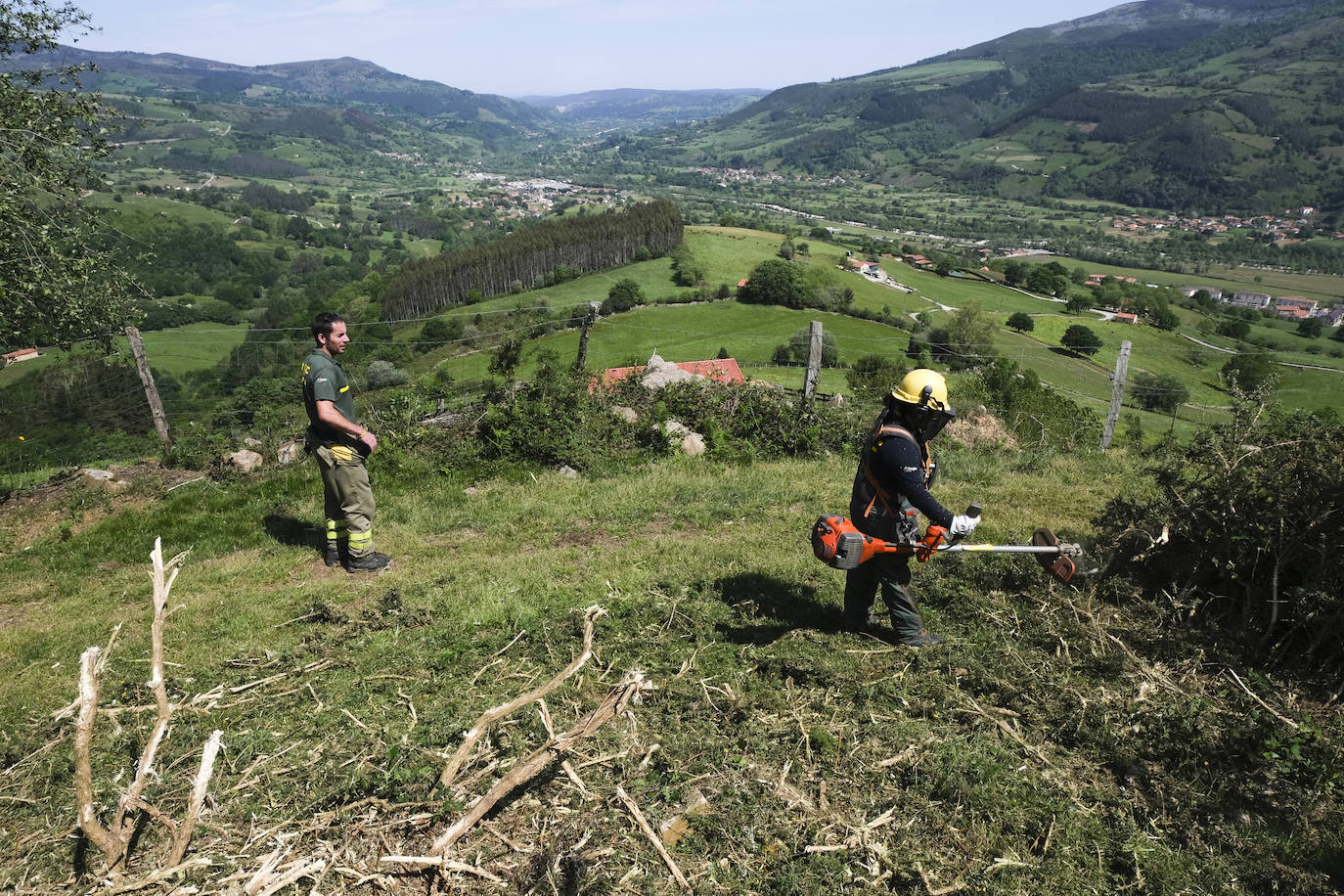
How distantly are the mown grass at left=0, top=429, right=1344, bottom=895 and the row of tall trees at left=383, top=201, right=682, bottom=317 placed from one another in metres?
76.4

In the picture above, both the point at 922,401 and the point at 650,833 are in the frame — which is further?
the point at 922,401

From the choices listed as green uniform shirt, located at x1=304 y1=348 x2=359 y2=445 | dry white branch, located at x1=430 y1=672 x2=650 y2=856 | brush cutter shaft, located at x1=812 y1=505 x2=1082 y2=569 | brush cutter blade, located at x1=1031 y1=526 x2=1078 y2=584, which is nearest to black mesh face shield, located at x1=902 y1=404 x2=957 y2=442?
brush cutter shaft, located at x1=812 y1=505 x2=1082 y2=569

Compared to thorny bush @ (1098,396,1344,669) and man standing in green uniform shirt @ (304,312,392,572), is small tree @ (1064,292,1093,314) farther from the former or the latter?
man standing in green uniform shirt @ (304,312,392,572)

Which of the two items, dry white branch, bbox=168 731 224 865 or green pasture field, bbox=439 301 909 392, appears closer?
dry white branch, bbox=168 731 224 865

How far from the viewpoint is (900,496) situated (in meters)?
5.23

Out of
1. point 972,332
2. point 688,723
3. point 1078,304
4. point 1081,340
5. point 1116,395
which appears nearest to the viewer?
point 688,723

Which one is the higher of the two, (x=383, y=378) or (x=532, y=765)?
(x=532, y=765)

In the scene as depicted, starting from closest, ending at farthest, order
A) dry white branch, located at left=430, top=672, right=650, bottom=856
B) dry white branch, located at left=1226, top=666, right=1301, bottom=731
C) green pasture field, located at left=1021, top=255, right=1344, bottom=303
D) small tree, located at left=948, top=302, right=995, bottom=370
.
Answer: dry white branch, located at left=430, top=672, right=650, bottom=856, dry white branch, located at left=1226, top=666, right=1301, bottom=731, small tree, located at left=948, top=302, right=995, bottom=370, green pasture field, located at left=1021, top=255, right=1344, bottom=303

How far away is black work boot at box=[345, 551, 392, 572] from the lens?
7344mm

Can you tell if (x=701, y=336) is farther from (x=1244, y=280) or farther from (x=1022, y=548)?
(x=1244, y=280)

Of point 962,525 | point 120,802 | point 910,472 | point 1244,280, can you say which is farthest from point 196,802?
point 1244,280

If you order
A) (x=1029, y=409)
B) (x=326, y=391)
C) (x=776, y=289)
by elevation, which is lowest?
(x=776, y=289)

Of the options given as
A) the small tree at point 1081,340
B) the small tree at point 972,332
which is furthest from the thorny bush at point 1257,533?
the small tree at point 1081,340

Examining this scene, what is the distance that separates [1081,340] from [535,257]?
61.1 meters
